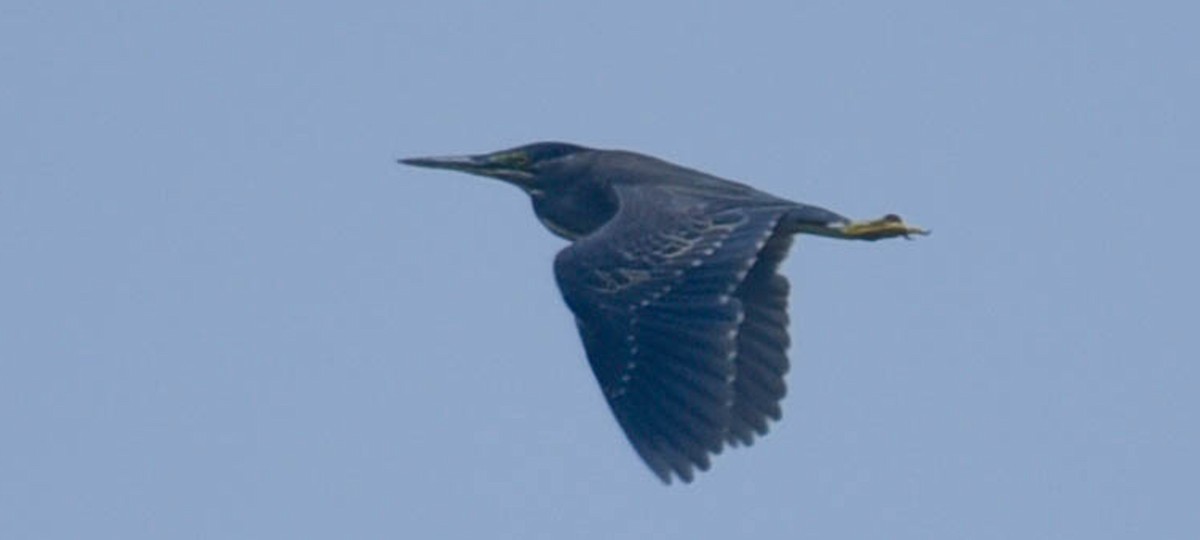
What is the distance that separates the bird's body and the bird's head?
332 mm

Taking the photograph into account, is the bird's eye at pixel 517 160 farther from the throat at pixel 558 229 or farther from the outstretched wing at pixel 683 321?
the outstretched wing at pixel 683 321

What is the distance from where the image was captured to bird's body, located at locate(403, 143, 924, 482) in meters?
19.8

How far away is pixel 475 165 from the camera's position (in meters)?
24.1

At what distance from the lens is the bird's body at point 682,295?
64.8ft

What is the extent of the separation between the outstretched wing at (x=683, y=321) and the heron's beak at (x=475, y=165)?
210cm

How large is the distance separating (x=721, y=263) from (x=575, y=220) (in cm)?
291

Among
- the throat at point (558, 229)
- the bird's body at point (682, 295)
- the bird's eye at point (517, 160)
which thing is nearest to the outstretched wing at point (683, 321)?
the bird's body at point (682, 295)

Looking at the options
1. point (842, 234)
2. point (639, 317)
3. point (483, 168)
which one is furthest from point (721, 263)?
point (483, 168)

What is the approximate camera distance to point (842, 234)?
72.8 feet

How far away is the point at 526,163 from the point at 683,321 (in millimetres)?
3913

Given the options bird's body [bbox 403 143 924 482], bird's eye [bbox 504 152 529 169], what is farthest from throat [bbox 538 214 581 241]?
bird's eye [bbox 504 152 529 169]

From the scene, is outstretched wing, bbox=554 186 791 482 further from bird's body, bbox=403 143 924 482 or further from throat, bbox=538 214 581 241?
throat, bbox=538 214 581 241

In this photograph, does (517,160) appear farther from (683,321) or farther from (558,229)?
(683,321)

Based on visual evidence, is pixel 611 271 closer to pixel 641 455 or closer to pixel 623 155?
pixel 641 455
